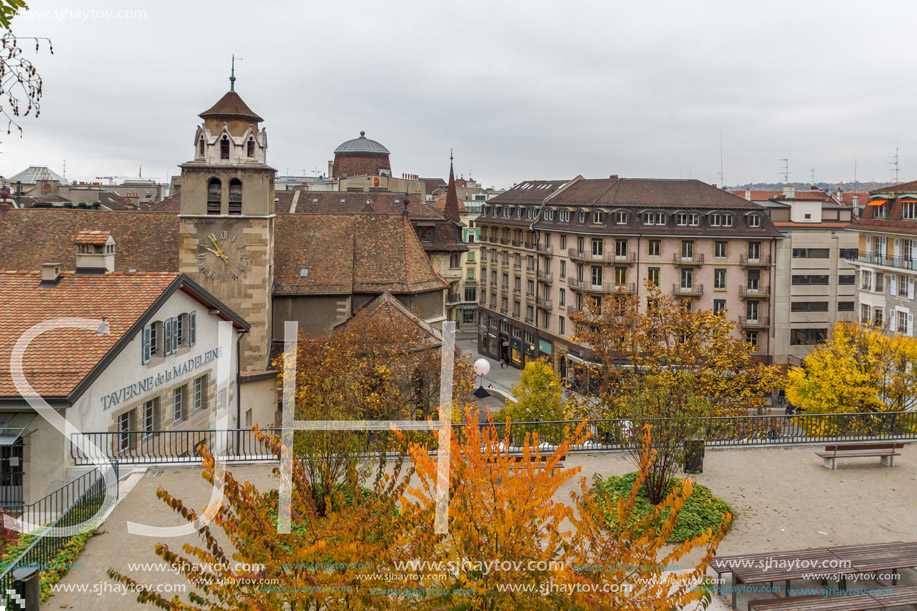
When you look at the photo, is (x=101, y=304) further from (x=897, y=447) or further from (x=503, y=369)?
(x=503, y=369)

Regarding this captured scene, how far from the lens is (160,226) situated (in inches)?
1527

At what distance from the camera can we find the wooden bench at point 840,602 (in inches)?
418

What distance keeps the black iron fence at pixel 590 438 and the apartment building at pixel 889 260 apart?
73.9 feet

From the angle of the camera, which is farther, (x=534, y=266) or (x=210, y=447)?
(x=534, y=266)

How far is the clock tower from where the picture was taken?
35.0 metres

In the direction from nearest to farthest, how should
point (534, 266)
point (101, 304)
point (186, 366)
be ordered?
1. point (101, 304)
2. point (186, 366)
3. point (534, 266)

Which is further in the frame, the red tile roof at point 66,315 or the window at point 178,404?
the window at point 178,404

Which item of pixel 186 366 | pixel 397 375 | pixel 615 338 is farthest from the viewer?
pixel 615 338

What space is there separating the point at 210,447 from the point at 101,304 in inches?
195

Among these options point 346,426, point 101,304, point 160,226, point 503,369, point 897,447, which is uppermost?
point 160,226

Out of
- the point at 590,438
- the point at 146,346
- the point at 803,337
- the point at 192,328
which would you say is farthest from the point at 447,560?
the point at 803,337

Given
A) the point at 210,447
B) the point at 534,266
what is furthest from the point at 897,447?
the point at 534,266

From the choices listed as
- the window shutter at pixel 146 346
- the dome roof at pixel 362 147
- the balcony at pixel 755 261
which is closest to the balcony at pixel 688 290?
the balcony at pixel 755 261

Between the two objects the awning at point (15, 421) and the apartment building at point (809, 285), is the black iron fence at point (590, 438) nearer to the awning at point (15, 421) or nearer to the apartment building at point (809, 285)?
the awning at point (15, 421)
